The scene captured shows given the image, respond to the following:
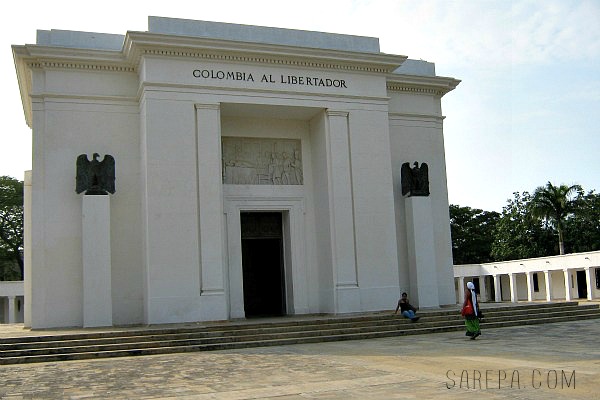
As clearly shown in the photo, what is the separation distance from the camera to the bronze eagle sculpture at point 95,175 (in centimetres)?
1731

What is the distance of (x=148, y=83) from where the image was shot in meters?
17.3

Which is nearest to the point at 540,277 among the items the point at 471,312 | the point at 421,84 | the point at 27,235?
the point at 421,84

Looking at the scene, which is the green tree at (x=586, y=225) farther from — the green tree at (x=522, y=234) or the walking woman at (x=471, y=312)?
the walking woman at (x=471, y=312)

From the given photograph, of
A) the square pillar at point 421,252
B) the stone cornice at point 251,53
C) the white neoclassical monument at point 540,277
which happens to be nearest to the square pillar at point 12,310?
the stone cornice at point 251,53

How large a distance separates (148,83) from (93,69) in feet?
6.78

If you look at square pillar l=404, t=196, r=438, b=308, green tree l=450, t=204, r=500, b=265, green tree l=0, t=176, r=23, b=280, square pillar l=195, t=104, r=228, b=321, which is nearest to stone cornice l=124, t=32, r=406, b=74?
square pillar l=195, t=104, r=228, b=321

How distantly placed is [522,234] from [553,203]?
5.05 meters

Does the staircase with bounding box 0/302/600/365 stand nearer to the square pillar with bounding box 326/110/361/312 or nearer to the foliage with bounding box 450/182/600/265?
the square pillar with bounding box 326/110/361/312

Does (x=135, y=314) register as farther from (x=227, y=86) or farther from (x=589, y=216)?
(x=589, y=216)

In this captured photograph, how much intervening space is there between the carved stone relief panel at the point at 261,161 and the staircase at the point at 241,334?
15.6 ft

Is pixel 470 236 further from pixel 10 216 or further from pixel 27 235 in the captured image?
pixel 27 235

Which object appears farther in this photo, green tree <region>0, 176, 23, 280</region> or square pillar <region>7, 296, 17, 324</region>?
green tree <region>0, 176, 23, 280</region>

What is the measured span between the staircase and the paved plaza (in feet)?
2.05

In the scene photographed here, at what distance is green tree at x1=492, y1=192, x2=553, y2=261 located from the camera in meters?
44.2
